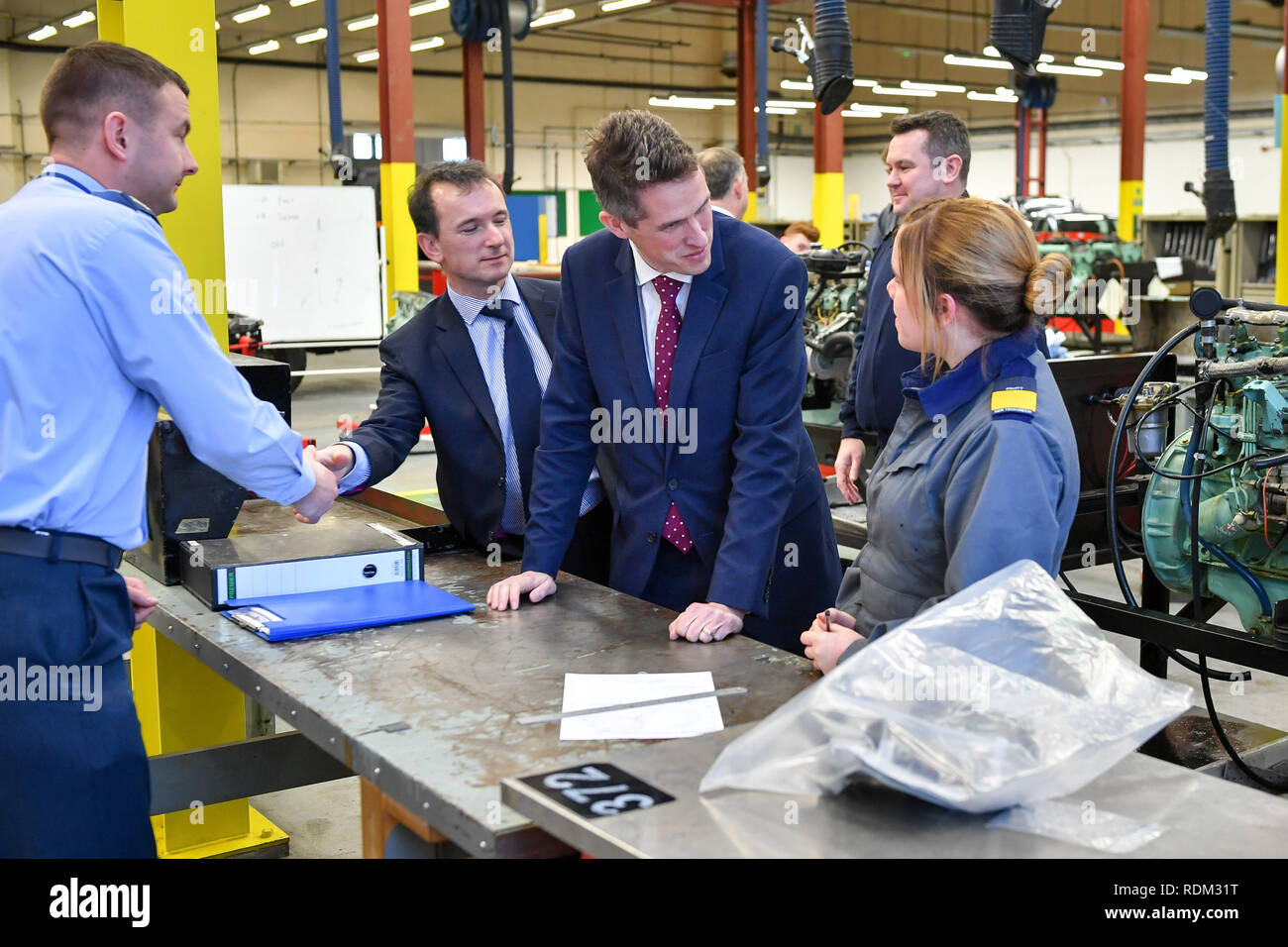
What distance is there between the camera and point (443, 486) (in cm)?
268

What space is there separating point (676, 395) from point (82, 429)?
95 centimetres

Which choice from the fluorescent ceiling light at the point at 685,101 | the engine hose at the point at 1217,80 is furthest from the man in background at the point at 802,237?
the fluorescent ceiling light at the point at 685,101

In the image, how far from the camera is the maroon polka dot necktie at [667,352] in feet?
7.22

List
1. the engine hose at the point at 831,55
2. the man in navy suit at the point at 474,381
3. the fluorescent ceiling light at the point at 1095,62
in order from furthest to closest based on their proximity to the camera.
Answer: the fluorescent ceiling light at the point at 1095,62, the engine hose at the point at 831,55, the man in navy suit at the point at 474,381

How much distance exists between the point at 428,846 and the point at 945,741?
755 millimetres

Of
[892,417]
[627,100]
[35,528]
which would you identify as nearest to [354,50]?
[627,100]

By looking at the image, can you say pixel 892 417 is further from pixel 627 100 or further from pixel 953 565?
pixel 627 100

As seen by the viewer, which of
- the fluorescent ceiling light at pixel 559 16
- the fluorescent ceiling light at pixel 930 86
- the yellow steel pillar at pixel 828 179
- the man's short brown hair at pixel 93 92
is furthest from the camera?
the fluorescent ceiling light at pixel 930 86

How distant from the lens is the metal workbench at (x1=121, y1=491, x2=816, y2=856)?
1.46 meters

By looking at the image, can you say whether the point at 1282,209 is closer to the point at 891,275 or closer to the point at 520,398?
the point at 891,275

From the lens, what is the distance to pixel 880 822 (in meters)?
1.19

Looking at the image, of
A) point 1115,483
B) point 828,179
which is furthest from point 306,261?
point 1115,483

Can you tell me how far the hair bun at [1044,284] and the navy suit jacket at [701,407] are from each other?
1.81ft

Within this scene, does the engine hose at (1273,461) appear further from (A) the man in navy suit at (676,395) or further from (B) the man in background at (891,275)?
(B) the man in background at (891,275)
